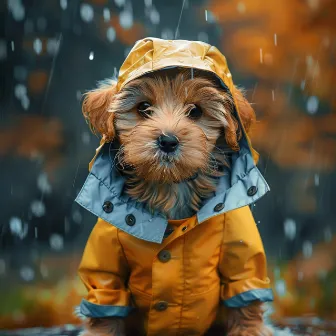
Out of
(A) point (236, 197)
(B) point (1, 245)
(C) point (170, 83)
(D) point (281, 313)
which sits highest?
(C) point (170, 83)

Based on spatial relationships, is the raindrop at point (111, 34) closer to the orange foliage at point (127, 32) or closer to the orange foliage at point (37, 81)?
the orange foliage at point (127, 32)

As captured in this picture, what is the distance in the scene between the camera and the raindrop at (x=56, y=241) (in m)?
3.44

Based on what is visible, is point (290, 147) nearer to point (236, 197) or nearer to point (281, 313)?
point (281, 313)

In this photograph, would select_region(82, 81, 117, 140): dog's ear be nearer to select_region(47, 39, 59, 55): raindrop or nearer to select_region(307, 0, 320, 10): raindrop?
select_region(47, 39, 59, 55): raindrop

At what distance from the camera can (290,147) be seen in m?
3.42

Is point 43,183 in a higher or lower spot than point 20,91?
lower

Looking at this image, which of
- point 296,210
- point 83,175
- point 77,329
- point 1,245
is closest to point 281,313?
point 296,210

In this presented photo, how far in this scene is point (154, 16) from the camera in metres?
3.32

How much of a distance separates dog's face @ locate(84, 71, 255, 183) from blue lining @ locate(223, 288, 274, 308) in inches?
21.1

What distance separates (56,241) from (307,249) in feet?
4.94

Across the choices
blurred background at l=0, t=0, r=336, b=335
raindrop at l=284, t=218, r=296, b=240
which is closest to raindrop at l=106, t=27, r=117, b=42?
blurred background at l=0, t=0, r=336, b=335

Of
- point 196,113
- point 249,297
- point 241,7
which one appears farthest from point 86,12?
point 249,297

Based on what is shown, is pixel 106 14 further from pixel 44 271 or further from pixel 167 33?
pixel 44 271

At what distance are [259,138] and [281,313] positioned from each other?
1.03 meters
